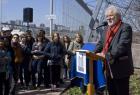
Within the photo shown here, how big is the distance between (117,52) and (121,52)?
0.18 ft

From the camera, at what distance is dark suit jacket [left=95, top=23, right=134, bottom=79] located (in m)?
6.33

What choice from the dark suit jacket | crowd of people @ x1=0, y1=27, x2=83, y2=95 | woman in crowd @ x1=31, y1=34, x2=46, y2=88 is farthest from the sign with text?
woman in crowd @ x1=31, y1=34, x2=46, y2=88

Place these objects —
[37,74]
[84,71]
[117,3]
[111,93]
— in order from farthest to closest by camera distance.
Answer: [117,3]
[37,74]
[111,93]
[84,71]

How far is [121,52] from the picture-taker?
632 cm

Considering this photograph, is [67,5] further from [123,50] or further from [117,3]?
[123,50]

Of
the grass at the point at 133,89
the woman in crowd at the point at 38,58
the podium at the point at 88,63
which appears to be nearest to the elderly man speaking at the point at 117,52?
the podium at the point at 88,63

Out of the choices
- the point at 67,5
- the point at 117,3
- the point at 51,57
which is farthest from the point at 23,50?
the point at 67,5

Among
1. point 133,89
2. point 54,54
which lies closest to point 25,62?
point 54,54

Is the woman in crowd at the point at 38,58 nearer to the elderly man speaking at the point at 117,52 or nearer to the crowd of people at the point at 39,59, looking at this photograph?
the crowd of people at the point at 39,59

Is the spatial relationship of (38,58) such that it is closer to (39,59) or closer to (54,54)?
(39,59)

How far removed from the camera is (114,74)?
6465 millimetres

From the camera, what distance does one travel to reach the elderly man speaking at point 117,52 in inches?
250

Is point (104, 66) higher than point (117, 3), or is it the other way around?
point (117, 3)

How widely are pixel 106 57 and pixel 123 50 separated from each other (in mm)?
274
